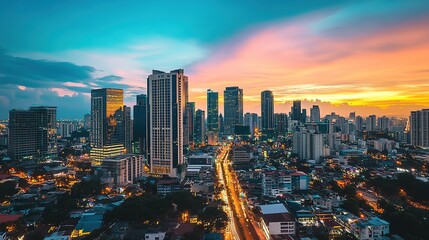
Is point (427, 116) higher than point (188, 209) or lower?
higher

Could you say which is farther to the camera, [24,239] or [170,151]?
[170,151]

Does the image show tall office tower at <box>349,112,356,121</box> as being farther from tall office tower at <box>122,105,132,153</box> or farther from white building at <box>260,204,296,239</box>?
white building at <box>260,204,296,239</box>

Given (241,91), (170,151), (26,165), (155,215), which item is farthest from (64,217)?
(241,91)

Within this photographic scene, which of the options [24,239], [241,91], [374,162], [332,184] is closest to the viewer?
[24,239]

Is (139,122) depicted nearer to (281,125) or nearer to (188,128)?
(188,128)

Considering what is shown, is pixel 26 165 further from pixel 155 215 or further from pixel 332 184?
pixel 332 184

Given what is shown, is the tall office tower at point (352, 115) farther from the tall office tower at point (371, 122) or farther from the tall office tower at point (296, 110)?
the tall office tower at point (296, 110)

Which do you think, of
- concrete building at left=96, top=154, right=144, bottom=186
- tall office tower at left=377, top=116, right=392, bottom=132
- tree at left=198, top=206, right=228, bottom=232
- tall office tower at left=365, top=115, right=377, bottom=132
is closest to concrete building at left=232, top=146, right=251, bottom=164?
concrete building at left=96, top=154, right=144, bottom=186

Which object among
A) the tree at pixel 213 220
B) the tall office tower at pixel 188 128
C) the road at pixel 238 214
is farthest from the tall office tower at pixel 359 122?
the tree at pixel 213 220
